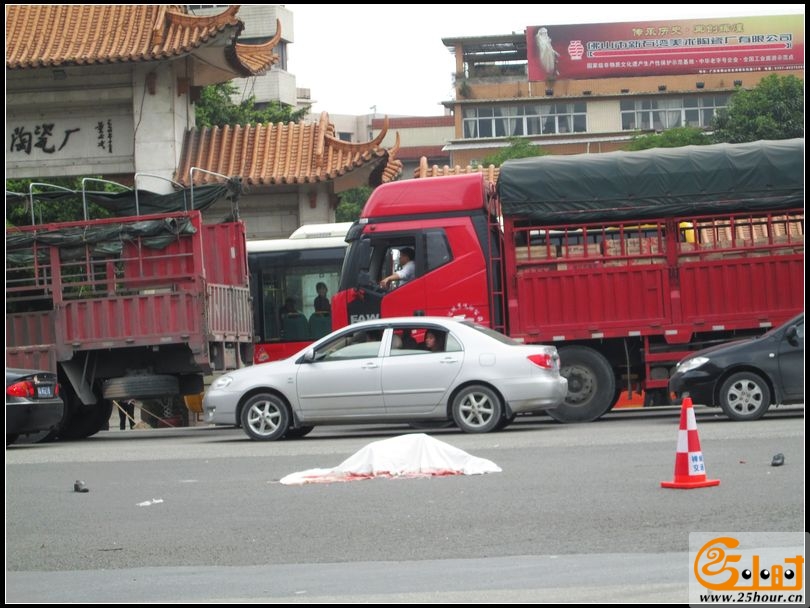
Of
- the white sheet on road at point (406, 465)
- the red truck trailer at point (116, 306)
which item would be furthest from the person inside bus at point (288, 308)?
the white sheet on road at point (406, 465)

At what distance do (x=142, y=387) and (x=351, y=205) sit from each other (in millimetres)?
51531

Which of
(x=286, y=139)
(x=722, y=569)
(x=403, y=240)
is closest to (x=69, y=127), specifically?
(x=286, y=139)

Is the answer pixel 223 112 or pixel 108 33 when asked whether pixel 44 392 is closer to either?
pixel 108 33

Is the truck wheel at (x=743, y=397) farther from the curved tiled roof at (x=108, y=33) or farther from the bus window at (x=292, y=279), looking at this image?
the curved tiled roof at (x=108, y=33)

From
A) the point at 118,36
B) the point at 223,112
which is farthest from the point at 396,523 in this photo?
the point at 223,112

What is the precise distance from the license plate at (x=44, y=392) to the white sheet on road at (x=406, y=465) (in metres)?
6.55

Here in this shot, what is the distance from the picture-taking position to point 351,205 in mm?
72625

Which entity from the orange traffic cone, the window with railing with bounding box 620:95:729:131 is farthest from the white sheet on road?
the window with railing with bounding box 620:95:729:131

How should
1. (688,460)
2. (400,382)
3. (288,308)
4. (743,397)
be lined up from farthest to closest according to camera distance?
1. (288,308)
2. (400,382)
3. (743,397)
4. (688,460)

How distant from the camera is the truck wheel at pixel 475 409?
17.8 m

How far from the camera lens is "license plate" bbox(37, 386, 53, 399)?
18.5m

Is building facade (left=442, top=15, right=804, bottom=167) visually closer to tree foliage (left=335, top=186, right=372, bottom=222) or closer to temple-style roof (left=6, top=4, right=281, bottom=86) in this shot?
tree foliage (left=335, top=186, right=372, bottom=222)

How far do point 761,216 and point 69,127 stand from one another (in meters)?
16.5

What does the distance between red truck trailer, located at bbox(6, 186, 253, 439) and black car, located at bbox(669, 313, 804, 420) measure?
7597 mm
